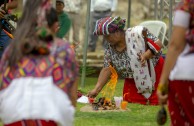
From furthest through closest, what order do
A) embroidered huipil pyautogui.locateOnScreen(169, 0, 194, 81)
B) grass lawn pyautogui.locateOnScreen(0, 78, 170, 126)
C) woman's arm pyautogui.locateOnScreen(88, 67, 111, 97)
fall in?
woman's arm pyautogui.locateOnScreen(88, 67, 111, 97)
grass lawn pyautogui.locateOnScreen(0, 78, 170, 126)
embroidered huipil pyautogui.locateOnScreen(169, 0, 194, 81)

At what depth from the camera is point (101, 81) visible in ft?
31.8

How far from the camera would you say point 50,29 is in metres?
5.67

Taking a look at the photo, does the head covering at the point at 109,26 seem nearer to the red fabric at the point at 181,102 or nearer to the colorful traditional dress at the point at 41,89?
the red fabric at the point at 181,102

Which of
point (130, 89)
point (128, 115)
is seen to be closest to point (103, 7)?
point (130, 89)

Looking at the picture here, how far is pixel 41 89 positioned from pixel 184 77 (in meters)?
1.04

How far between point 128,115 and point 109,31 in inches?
42.2

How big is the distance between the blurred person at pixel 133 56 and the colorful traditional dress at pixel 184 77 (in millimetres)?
3824

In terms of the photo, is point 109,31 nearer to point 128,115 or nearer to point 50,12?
point 128,115

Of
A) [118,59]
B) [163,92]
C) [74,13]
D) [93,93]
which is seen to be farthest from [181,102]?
[74,13]

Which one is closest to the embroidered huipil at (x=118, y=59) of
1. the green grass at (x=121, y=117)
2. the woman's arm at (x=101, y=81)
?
the woman's arm at (x=101, y=81)

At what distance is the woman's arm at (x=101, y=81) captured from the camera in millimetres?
9516

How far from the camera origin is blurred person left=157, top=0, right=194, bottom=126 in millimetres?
5531

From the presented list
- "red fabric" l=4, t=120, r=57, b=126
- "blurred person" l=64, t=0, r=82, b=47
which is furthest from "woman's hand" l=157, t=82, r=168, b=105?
"blurred person" l=64, t=0, r=82, b=47

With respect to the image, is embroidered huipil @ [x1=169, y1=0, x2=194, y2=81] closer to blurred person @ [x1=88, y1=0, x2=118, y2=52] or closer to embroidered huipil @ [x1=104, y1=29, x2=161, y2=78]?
embroidered huipil @ [x1=104, y1=29, x2=161, y2=78]
